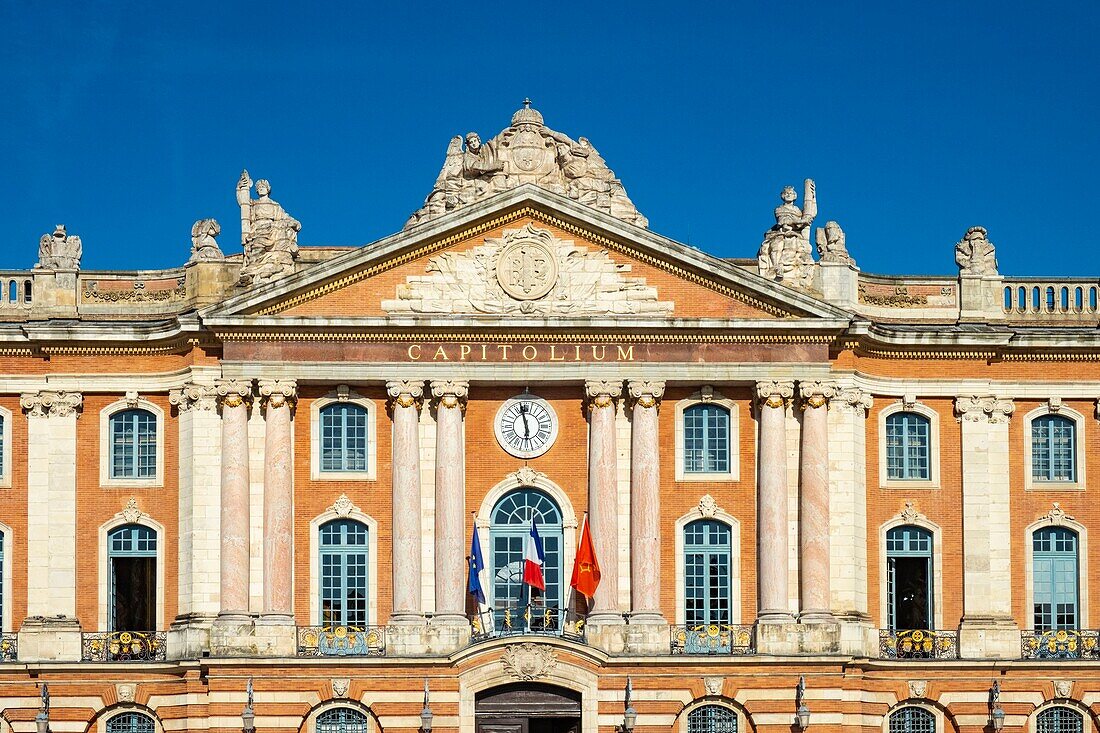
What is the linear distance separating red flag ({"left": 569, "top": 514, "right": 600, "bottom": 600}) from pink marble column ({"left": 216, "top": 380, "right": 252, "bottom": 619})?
27.0 ft

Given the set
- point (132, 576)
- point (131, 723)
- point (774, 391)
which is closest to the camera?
point (131, 723)

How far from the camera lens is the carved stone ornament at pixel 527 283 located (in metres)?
62.1

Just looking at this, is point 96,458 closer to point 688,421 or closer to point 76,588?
point 76,588

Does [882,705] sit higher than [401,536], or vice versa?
[401,536]

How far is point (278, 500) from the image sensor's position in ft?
201

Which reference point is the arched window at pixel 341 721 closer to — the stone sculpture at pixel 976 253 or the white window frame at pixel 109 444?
the white window frame at pixel 109 444

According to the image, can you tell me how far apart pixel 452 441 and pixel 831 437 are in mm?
9768

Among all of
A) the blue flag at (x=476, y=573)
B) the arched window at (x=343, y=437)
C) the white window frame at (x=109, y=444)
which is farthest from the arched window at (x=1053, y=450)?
the white window frame at (x=109, y=444)

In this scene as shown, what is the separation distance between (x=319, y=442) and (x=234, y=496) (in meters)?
2.78

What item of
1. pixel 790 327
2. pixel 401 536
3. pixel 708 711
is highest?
pixel 790 327

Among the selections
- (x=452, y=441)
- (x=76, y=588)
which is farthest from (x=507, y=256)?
(x=76, y=588)

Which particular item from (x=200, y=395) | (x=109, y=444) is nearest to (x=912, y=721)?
(x=200, y=395)

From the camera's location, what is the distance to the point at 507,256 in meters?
62.3

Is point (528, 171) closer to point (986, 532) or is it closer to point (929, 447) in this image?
point (929, 447)
